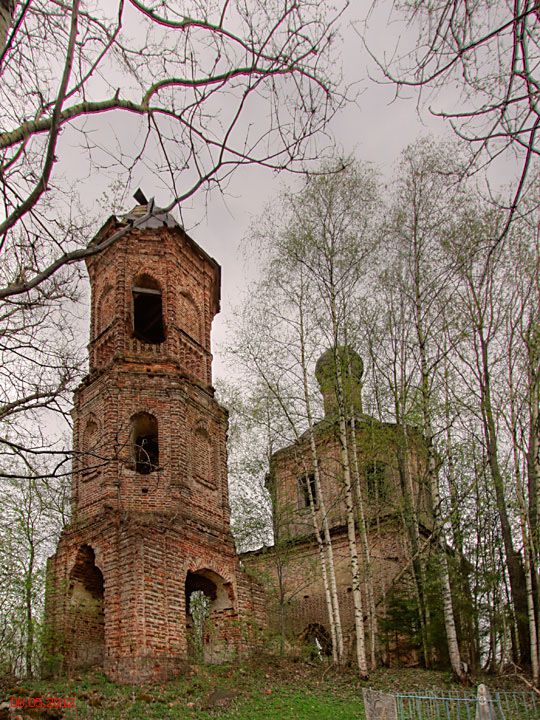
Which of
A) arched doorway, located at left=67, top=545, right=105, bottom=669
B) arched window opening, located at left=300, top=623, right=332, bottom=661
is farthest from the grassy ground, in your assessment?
arched window opening, located at left=300, top=623, right=332, bottom=661

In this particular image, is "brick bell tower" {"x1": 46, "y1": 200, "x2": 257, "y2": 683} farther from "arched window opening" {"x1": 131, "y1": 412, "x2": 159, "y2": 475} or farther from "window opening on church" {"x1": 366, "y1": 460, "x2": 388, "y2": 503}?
"window opening on church" {"x1": 366, "y1": 460, "x2": 388, "y2": 503}

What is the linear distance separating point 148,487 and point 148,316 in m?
5.28

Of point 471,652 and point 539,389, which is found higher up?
point 539,389

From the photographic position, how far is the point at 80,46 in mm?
4742

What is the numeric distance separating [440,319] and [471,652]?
7.48 m

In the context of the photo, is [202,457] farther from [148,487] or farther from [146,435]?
[148,487]

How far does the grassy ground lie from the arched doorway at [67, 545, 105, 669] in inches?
56.6

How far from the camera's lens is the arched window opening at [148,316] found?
57.0ft

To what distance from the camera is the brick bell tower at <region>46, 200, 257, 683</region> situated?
12.9 metres

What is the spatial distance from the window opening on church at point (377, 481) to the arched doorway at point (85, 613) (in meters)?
7.75

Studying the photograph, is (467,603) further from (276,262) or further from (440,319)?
(276,262)

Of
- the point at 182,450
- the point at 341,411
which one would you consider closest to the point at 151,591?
the point at 182,450

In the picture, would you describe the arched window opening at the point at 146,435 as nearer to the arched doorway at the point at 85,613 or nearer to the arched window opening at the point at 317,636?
the arched doorway at the point at 85,613

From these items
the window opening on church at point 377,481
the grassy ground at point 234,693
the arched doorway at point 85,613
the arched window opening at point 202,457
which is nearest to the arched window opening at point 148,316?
the arched window opening at point 202,457
